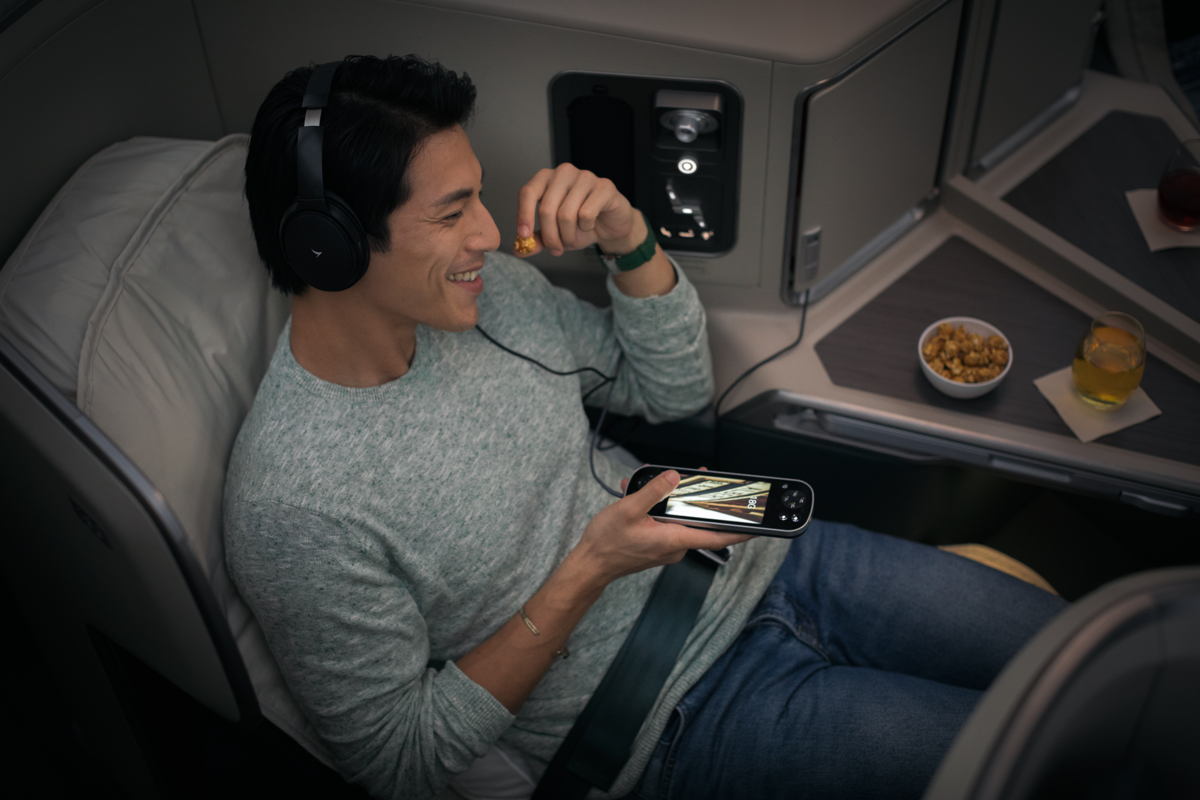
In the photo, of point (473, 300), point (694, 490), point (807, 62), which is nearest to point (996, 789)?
point (694, 490)

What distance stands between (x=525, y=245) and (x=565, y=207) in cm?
6

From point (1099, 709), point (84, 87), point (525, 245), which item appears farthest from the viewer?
point (84, 87)

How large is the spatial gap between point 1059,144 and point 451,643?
1162 mm

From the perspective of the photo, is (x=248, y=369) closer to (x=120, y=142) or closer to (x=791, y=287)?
(x=120, y=142)

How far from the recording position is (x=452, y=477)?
1042mm

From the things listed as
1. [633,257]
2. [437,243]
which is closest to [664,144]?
[633,257]

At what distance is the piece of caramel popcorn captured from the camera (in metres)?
1.06

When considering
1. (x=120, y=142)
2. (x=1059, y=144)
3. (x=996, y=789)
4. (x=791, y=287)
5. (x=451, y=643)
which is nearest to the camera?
(x=996, y=789)

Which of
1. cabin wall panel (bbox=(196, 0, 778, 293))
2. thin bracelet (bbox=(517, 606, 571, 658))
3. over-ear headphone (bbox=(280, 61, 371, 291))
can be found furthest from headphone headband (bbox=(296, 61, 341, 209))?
thin bracelet (bbox=(517, 606, 571, 658))

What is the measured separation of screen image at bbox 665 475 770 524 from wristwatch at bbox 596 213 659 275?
279 millimetres

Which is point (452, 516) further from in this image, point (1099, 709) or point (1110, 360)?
point (1110, 360)

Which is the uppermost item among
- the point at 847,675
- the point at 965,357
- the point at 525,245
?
the point at 525,245

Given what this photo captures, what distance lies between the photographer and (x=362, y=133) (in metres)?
0.90

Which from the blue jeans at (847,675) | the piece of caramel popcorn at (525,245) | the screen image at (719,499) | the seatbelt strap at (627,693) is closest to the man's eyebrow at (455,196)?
the piece of caramel popcorn at (525,245)
